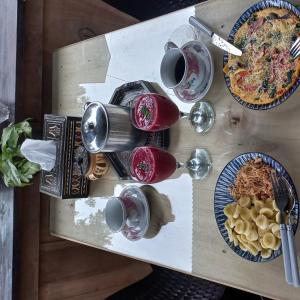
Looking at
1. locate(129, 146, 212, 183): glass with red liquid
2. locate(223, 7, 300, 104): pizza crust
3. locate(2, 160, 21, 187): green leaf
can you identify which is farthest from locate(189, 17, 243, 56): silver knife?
locate(2, 160, 21, 187): green leaf

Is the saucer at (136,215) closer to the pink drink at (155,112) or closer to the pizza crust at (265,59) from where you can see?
the pink drink at (155,112)

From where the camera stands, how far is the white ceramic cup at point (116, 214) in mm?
1065

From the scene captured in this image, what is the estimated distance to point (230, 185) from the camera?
2.87 feet

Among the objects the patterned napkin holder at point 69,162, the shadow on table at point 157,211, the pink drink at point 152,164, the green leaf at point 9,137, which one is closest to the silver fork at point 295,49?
the pink drink at point 152,164

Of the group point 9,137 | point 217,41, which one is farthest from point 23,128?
point 217,41

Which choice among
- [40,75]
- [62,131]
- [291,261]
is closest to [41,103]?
[40,75]

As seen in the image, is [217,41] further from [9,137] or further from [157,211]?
[9,137]

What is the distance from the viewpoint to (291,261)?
2.34 feet

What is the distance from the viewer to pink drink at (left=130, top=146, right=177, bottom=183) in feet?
3.12

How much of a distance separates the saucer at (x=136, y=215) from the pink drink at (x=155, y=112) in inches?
8.4

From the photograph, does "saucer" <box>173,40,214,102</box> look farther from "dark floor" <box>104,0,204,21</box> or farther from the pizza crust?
"dark floor" <box>104,0,204,21</box>

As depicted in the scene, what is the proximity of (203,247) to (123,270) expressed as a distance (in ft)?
2.67

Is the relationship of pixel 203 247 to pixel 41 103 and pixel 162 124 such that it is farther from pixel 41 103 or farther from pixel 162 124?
pixel 41 103

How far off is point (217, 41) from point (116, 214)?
509mm
